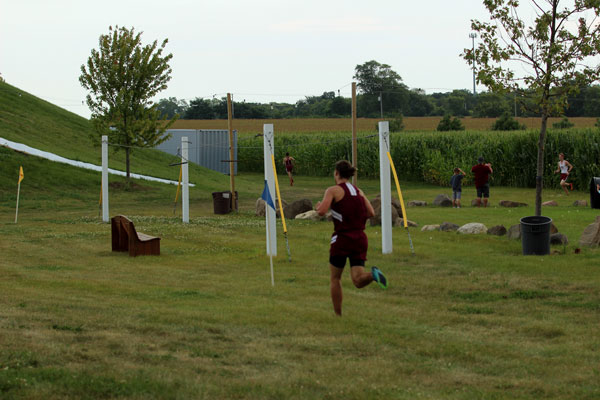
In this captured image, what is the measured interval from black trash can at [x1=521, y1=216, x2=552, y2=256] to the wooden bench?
7483mm

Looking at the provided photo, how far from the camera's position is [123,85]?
3419 cm

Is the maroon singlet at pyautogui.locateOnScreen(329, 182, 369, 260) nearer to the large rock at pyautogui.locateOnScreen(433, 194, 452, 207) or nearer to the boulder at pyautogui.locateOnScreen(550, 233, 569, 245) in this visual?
the boulder at pyautogui.locateOnScreen(550, 233, 569, 245)

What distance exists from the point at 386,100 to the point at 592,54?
3479 inches

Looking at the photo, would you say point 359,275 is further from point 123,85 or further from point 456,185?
point 123,85

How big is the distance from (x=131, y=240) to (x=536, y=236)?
26.6 feet

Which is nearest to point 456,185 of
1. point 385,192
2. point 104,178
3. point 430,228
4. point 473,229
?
point 430,228

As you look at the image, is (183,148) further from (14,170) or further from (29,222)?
(14,170)

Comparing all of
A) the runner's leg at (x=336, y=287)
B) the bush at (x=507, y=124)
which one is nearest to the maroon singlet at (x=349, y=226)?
the runner's leg at (x=336, y=287)

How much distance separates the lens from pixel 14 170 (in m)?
34.9

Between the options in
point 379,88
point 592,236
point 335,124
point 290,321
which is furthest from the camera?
point 379,88

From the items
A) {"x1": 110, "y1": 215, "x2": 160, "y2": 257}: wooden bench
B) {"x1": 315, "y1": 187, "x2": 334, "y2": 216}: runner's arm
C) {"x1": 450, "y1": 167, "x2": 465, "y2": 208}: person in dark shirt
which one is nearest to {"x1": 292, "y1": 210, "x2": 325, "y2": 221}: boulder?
{"x1": 450, "y1": 167, "x2": 465, "y2": 208}: person in dark shirt

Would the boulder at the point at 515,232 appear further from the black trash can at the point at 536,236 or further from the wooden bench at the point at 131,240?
the wooden bench at the point at 131,240

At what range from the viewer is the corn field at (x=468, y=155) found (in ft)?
120

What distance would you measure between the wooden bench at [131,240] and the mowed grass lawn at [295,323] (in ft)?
1.13
